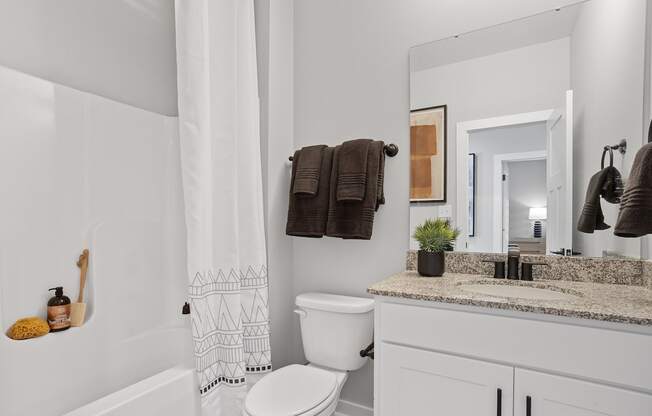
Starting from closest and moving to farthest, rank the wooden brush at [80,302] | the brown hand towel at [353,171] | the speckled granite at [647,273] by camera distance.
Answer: the speckled granite at [647,273], the wooden brush at [80,302], the brown hand towel at [353,171]

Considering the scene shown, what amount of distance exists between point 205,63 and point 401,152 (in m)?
1.00

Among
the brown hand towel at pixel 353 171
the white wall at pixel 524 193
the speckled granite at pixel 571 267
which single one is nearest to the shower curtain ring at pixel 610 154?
the white wall at pixel 524 193

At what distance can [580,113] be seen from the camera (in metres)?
1.38

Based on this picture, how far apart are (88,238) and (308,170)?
41.5 inches

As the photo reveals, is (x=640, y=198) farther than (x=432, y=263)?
No

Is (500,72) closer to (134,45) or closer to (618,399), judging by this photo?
(618,399)

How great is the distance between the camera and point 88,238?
1493 millimetres

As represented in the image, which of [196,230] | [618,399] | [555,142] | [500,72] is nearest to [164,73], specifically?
[196,230]

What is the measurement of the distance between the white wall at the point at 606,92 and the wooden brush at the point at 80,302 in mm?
2077

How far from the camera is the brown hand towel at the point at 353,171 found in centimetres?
164

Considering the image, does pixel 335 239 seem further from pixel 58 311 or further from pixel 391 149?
pixel 58 311

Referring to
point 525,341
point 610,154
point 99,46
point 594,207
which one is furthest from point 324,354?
point 99,46

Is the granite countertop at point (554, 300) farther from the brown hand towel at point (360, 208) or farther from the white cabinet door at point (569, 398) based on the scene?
the brown hand towel at point (360, 208)

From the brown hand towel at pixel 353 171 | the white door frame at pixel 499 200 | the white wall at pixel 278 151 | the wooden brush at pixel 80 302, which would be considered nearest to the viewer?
the wooden brush at pixel 80 302
